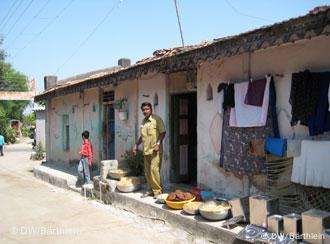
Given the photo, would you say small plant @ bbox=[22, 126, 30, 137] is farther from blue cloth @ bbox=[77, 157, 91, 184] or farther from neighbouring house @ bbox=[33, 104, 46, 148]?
blue cloth @ bbox=[77, 157, 91, 184]

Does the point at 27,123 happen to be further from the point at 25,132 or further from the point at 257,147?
the point at 257,147

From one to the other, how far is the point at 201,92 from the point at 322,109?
295cm

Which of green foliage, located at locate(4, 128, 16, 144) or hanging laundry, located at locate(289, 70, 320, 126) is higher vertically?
hanging laundry, located at locate(289, 70, 320, 126)

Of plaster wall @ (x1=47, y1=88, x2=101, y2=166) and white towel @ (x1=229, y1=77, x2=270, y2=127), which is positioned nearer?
white towel @ (x1=229, y1=77, x2=270, y2=127)

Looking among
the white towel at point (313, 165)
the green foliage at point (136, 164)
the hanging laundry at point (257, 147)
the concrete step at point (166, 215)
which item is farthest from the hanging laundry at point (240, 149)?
the green foliage at point (136, 164)

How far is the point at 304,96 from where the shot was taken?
5.85 metres

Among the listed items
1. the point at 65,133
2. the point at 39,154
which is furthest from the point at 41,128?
the point at 65,133

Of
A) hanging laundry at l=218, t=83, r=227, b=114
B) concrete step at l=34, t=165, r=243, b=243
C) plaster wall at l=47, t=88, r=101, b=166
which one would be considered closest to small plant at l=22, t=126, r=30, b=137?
plaster wall at l=47, t=88, r=101, b=166

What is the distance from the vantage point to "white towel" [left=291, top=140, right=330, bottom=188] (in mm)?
5402

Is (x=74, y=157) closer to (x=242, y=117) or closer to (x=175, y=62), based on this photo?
(x=175, y=62)

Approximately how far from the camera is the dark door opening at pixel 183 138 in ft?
30.6

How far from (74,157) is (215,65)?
8.72 meters

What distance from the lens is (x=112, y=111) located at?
12.4 meters

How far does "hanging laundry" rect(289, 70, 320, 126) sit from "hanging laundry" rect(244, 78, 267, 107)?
0.59 m
